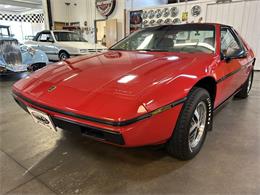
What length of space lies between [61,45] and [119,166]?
6154mm

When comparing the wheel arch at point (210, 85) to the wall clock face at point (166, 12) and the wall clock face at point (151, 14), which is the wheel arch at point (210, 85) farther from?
the wall clock face at point (151, 14)

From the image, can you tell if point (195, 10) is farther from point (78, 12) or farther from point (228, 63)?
point (78, 12)

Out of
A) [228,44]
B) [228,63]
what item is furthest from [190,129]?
[228,44]

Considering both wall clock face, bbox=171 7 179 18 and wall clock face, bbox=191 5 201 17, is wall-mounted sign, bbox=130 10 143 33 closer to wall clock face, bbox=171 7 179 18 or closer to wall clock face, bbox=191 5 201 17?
wall clock face, bbox=171 7 179 18

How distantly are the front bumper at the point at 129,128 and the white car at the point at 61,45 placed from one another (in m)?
5.75

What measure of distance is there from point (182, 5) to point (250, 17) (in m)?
2.23

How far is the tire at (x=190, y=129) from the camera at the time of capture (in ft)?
4.69

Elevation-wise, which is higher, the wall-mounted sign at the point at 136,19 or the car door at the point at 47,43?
the wall-mounted sign at the point at 136,19

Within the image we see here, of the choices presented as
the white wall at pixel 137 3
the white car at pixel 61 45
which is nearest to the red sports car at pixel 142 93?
the white car at pixel 61 45

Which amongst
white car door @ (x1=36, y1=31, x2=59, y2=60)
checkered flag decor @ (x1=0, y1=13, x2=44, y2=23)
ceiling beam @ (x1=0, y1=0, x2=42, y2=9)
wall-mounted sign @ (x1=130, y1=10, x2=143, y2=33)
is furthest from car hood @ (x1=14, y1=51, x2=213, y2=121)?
checkered flag decor @ (x1=0, y1=13, x2=44, y2=23)

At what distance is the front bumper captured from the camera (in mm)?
1133

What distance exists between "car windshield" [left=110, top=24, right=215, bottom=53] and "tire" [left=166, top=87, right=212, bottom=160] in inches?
22.8

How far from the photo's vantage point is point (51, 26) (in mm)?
10492

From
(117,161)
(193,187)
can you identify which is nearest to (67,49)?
(117,161)
